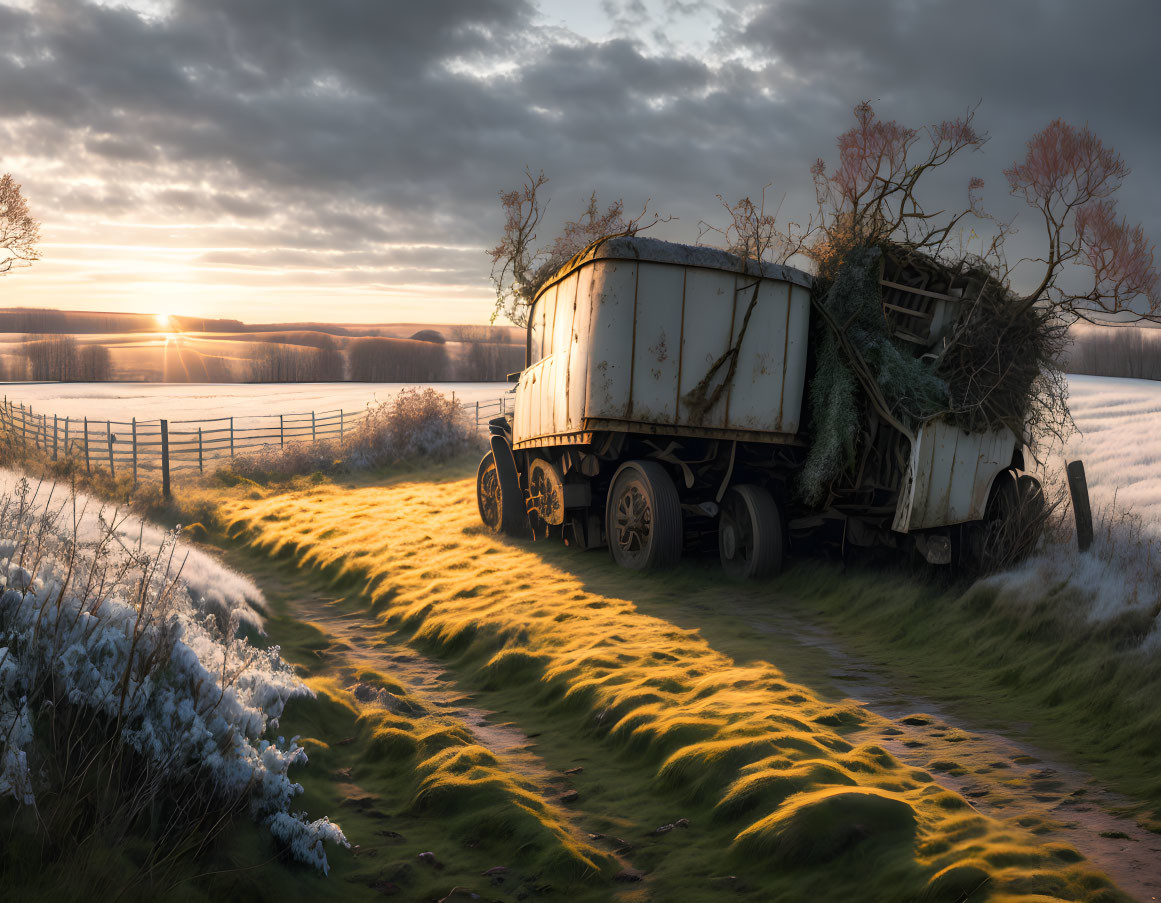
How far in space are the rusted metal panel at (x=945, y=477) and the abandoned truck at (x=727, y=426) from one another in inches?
0.7

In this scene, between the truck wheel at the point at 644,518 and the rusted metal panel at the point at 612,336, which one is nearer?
the rusted metal panel at the point at 612,336

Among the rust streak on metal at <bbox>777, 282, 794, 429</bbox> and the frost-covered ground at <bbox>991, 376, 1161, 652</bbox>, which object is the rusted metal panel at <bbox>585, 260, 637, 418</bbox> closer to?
the rust streak on metal at <bbox>777, 282, 794, 429</bbox>

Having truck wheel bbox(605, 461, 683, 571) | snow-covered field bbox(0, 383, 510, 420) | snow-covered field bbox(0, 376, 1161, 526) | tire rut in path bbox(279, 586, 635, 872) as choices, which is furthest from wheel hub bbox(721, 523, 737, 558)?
snow-covered field bbox(0, 383, 510, 420)

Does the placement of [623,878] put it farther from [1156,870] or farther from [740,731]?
[1156,870]

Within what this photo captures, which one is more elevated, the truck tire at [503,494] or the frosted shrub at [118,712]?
the frosted shrub at [118,712]

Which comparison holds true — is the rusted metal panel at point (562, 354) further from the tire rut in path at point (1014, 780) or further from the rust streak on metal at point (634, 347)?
the tire rut in path at point (1014, 780)

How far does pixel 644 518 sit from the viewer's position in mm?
12539

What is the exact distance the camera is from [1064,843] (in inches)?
179

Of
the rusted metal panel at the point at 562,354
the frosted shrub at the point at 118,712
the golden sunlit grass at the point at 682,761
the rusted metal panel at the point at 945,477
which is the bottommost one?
the golden sunlit grass at the point at 682,761

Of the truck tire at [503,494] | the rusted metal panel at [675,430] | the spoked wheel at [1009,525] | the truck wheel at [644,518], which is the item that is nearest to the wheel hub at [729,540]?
the truck wheel at [644,518]

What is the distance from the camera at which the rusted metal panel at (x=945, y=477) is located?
1010cm

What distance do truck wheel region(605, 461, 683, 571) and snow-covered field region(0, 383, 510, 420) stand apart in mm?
31674

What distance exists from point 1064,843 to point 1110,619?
12.3 feet

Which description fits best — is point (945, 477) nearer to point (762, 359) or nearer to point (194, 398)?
point (762, 359)
